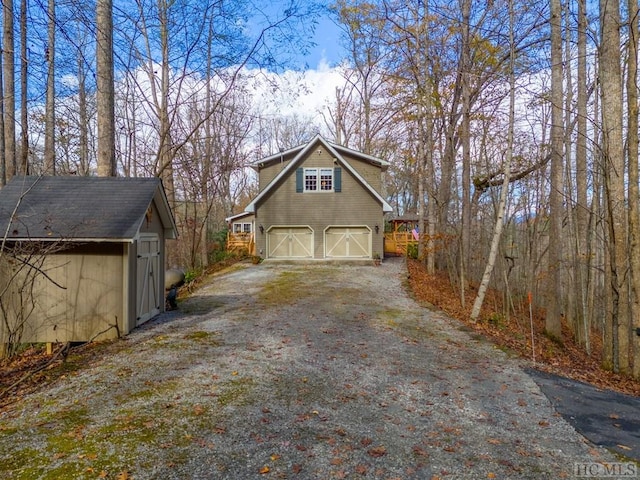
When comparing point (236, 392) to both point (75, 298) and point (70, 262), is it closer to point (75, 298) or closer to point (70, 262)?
point (75, 298)

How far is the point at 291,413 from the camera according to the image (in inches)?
179

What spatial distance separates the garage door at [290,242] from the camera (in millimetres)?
19125

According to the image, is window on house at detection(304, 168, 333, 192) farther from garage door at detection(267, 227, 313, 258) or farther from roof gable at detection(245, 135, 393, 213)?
garage door at detection(267, 227, 313, 258)

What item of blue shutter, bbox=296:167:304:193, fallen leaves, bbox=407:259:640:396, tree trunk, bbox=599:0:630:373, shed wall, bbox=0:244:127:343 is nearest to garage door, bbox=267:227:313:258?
blue shutter, bbox=296:167:304:193

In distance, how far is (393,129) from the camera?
911 inches

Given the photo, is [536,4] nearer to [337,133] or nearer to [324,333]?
[324,333]

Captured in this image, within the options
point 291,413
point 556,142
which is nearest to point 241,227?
point 556,142

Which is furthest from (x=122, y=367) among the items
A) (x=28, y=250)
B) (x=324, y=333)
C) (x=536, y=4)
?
(x=536, y=4)

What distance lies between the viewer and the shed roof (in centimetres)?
706

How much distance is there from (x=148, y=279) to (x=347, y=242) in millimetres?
11525

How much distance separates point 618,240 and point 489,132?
9.98 metres

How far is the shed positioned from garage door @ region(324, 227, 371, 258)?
11683mm

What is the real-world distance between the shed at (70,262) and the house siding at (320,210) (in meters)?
11.0

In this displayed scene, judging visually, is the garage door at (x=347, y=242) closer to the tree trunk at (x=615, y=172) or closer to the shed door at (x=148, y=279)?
the shed door at (x=148, y=279)
